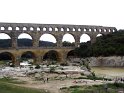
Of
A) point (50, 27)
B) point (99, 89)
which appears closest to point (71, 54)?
point (50, 27)

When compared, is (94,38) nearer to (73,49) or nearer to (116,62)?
(73,49)

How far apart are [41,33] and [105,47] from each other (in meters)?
15.9

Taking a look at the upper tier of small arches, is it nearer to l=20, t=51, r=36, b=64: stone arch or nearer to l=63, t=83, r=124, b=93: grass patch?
l=20, t=51, r=36, b=64: stone arch

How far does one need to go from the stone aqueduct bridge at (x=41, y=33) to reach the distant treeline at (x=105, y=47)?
2.61 m

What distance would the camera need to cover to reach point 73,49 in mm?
89750

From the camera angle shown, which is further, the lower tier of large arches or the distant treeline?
the lower tier of large arches

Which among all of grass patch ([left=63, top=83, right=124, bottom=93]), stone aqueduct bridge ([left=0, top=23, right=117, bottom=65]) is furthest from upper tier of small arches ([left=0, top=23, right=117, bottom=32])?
grass patch ([left=63, top=83, right=124, bottom=93])

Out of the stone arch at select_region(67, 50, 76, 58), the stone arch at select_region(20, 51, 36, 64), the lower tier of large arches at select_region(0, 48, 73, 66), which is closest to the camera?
the lower tier of large arches at select_region(0, 48, 73, 66)

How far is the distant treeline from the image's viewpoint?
3076 inches

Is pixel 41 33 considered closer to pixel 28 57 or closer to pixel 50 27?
pixel 50 27

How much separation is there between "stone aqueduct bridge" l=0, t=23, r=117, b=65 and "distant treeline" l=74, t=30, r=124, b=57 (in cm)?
261

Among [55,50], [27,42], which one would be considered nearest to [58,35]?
[55,50]

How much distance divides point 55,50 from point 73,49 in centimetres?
620

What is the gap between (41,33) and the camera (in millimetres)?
86000
